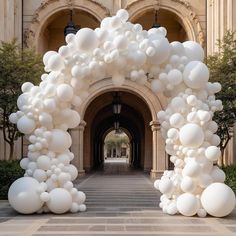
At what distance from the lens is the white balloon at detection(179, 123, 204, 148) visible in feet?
35.4

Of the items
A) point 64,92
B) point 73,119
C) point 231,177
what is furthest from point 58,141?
point 231,177

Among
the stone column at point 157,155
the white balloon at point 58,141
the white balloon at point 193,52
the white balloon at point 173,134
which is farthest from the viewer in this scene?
the stone column at point 157,155

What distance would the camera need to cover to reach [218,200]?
412 inches

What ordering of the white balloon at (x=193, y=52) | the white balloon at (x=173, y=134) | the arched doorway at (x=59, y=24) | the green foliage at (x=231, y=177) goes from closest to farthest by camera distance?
the white balloon at (x=173, y=134) → the white balloon at (x=193, y=52) → the green foliage at (x=231, y=177) → the arched doorway at (x=59, y=24)

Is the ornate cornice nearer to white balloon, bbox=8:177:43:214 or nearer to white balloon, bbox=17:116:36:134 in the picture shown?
white balloon, bbox=17:116:36:134

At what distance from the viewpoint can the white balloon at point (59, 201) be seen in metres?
11.0

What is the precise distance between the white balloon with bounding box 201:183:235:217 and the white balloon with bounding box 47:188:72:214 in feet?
10.2

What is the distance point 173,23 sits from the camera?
24.8 metres

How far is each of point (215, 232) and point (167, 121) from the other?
3.25m

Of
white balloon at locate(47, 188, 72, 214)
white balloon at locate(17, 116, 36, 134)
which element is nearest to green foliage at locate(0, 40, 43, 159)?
white balloon at locate(17, 116, 36, 134)

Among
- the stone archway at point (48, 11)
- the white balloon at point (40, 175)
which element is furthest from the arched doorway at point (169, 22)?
the white balloon at point (40, 175)

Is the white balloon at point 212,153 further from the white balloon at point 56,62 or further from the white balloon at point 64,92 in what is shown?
the white balloon at point 56,62

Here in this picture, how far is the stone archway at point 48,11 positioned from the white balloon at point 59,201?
12.4 metres

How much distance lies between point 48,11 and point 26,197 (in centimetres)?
1345
